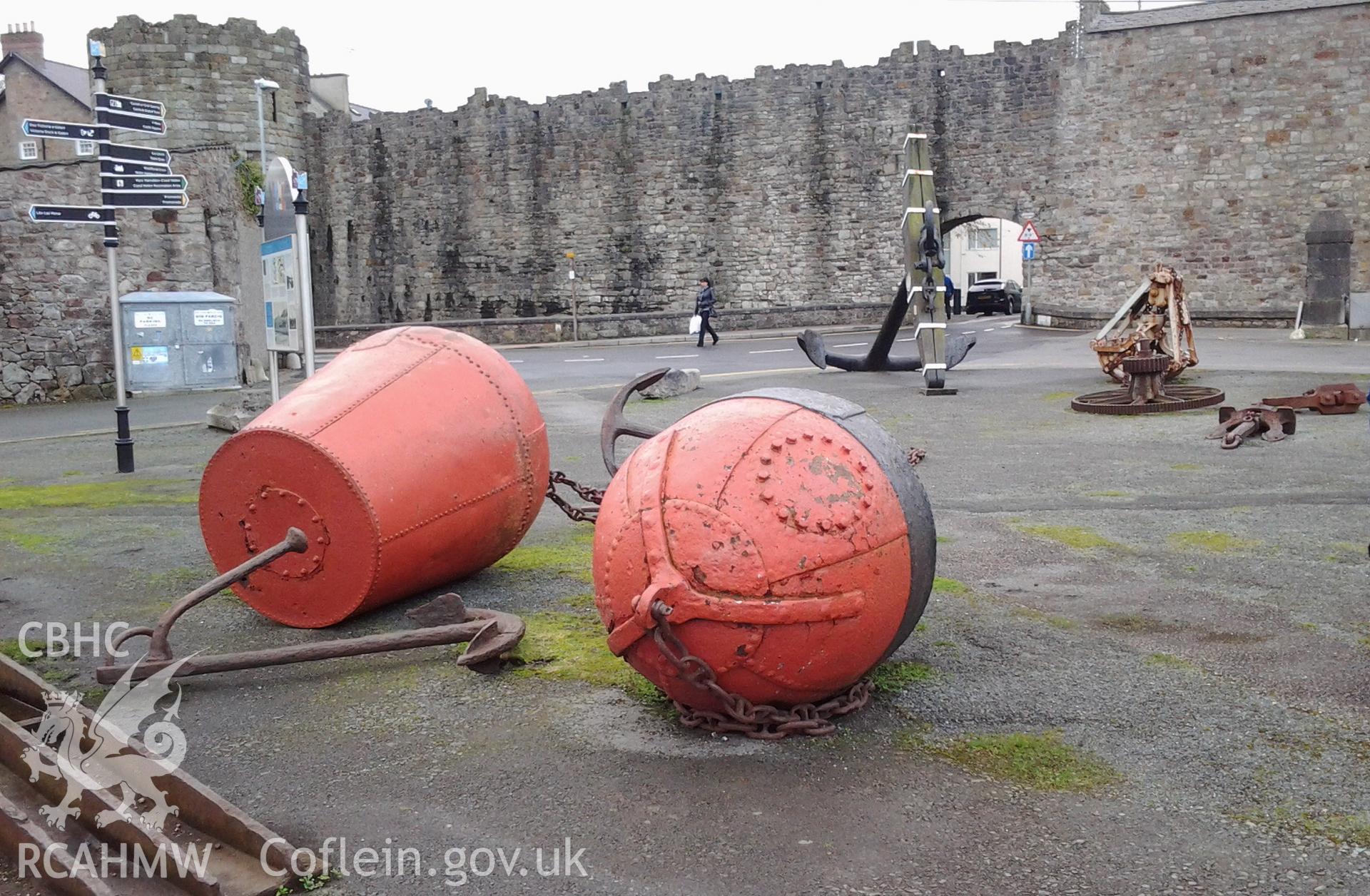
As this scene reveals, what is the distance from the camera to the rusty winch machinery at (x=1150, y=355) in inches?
425

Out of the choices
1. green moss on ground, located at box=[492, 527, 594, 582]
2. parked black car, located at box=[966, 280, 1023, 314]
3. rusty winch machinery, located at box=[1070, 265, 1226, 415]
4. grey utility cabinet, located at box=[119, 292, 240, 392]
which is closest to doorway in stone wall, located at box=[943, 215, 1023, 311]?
parked black car, located at box=[966, 280, 1023, 314]

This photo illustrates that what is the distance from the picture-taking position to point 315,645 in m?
4.28

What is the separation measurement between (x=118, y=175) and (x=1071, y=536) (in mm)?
8900

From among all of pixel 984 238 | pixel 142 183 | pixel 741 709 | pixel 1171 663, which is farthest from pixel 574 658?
pixel 984 238

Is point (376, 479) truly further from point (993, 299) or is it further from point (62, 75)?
point (62, 75)

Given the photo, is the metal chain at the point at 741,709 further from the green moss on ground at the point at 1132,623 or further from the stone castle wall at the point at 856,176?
the stone castle wall at the point at 856,176

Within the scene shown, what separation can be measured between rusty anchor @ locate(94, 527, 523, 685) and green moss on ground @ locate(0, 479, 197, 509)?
3.92 m

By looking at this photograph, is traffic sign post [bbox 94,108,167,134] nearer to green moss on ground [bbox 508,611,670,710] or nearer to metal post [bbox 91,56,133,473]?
metal post [bbox 91,56,133,473]

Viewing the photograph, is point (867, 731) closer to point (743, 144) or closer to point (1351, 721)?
point (1351, 721)

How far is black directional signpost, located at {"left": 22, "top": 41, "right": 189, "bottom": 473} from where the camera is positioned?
988cm

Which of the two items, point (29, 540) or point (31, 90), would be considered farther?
point (31, 90)

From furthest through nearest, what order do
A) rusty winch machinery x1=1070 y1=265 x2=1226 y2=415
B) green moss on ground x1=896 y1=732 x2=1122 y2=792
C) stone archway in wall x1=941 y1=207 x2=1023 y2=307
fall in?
stone archway in wall x1=941 y1=207 x2=1023 y2=307 < rusty winch machinery x1=1070 y1=265 x2=1226 y2=415 < green moss on ground x1=896 y1=732 x2=1122 y2=792

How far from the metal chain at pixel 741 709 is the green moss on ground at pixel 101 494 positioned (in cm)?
558

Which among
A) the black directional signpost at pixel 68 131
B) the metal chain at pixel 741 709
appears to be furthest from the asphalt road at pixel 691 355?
the metal chain at pixel 741 709
